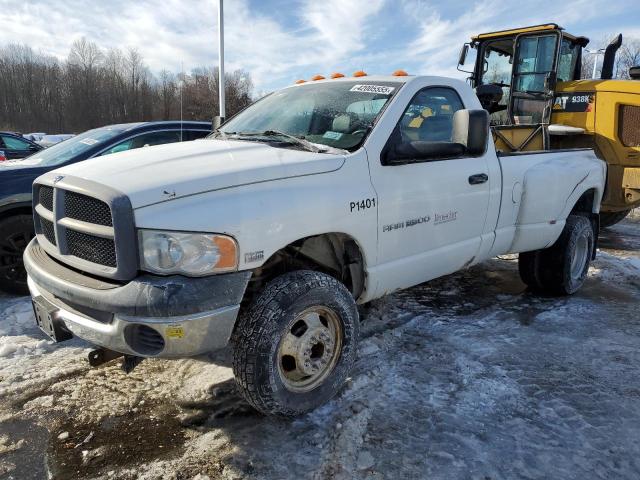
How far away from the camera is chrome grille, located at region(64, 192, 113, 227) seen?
93.7 inches

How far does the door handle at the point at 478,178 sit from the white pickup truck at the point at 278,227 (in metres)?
0.02

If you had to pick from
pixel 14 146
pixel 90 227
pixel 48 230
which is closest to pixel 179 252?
pixel 90 227

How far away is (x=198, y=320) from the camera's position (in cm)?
230

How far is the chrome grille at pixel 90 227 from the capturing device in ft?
7.43

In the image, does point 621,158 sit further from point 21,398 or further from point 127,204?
point 21,398

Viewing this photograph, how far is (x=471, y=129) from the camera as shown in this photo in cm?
338

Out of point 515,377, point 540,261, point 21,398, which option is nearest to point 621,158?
point 540,261

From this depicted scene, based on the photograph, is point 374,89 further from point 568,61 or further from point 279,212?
point 568,61

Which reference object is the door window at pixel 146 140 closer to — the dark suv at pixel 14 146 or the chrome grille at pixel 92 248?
the chrome grille at pixel 92 248

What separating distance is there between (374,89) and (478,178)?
1065mm

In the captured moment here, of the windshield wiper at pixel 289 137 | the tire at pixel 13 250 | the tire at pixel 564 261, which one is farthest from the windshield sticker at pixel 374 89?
the tire at pixel 13 250

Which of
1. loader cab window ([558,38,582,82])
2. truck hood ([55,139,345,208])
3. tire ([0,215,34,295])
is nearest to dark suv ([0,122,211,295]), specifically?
tire ([0,215,34,295])

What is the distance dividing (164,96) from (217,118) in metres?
4.39

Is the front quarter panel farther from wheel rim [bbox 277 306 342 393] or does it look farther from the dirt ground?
the dirt ground
